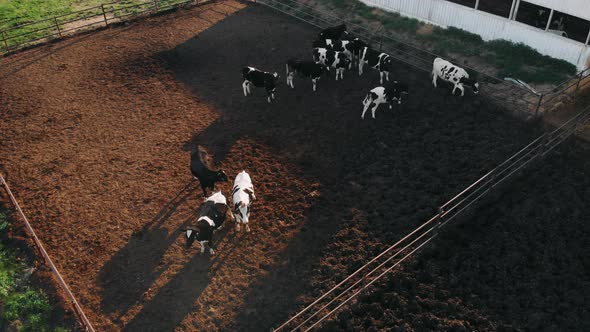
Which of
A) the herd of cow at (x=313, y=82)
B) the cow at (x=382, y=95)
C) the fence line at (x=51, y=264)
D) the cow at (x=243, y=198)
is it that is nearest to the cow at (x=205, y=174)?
the herd of cow at (x=313, y=82)

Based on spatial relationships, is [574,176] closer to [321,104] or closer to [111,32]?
[321,104]

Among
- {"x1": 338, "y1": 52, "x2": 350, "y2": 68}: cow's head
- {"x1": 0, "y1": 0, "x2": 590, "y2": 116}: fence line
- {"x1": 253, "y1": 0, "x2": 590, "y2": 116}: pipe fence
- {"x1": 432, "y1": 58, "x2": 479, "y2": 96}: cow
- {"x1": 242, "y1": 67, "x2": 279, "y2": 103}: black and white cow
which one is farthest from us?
{"x1": 338, "y1": 52, "x2": 350, "y2": 68}: cow's head

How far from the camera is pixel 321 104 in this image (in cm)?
1673

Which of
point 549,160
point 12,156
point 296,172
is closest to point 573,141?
point 549,160

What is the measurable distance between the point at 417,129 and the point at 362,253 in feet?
19.1

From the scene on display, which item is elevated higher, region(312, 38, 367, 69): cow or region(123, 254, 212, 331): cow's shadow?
region(312, 38, 367, 69): cow

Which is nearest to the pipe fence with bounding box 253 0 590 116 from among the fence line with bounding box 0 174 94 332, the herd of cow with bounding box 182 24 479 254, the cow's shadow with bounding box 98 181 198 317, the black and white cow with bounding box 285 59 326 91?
the herd of cow with bounding box 182 24 479 254

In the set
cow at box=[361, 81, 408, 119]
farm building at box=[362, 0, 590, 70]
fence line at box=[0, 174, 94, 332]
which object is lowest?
fence line at box=[0, 174, 94, 332]

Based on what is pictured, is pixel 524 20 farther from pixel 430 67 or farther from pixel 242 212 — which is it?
pixel 242 212

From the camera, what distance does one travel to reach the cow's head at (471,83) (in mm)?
16047

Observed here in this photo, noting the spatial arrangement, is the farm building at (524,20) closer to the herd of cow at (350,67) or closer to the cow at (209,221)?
the herd of cow at (350,67)

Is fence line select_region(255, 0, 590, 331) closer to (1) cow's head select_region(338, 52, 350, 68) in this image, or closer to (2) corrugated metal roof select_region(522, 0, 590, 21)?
(2) corrugated metal roof select_region(522, 0, 590, 21)

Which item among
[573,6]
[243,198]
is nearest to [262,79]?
[243,198]

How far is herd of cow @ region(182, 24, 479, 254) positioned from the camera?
37.4 ft
